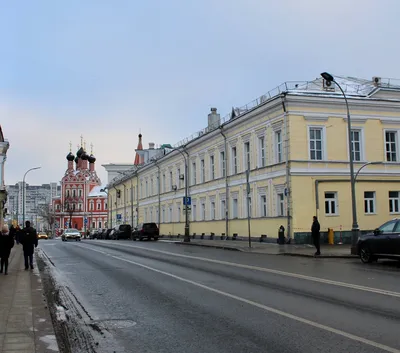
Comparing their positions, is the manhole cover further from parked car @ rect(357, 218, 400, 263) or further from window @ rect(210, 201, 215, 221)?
window @ rect(210, 201, 215, 221)

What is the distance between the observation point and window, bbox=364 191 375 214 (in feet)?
107

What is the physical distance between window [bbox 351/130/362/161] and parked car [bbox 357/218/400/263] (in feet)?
49.6

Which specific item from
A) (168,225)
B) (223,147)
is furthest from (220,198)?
(168,225)

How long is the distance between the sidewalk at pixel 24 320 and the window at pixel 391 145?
89.5 ft

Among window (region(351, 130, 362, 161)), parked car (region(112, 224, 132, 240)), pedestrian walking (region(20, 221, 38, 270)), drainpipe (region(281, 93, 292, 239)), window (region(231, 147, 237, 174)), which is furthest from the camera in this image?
parked car (region(112, 224, 132, 240))

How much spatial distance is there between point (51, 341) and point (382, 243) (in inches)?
532

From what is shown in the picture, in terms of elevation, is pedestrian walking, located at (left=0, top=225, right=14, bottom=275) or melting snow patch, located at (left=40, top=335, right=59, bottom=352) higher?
pedestrian walking, located at (left=0, top=225, right=14, bottom=275)

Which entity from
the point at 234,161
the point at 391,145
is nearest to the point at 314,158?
the point at 391,145

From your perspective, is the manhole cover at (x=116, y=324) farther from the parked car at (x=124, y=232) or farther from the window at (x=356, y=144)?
the parked car at (x=124, y=232)

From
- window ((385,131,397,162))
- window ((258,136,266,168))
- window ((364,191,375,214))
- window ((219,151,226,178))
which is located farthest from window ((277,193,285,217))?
window ((219,151,226,178))

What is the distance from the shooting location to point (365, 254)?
1830cm

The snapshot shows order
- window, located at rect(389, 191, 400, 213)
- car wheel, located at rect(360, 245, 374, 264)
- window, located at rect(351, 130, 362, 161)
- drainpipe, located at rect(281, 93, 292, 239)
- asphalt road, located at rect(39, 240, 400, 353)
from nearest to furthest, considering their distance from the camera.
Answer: asphalt road, located at rect(39, 240, 400, 353)
car wheel, located at rect(360, 245, 374, 264)
drainpipe, located at rect(281, 93, 292, 239)
window, located at rect(351, 130, 362, 161)
window, located at rect(389, 191, 400, 213)

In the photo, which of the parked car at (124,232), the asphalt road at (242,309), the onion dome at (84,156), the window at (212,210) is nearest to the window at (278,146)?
the window at (212,210)

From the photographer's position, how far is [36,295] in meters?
11.1
